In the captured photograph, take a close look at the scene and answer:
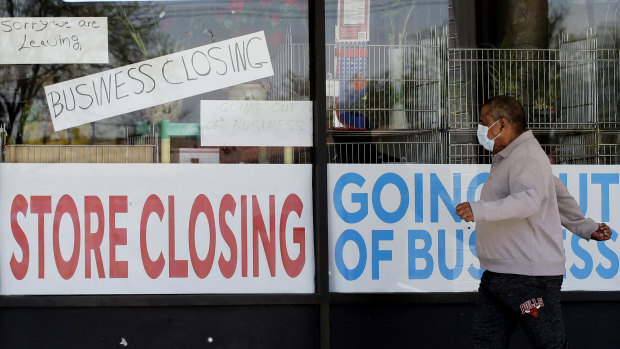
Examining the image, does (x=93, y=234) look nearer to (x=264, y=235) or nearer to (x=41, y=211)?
(x=41, y=211)

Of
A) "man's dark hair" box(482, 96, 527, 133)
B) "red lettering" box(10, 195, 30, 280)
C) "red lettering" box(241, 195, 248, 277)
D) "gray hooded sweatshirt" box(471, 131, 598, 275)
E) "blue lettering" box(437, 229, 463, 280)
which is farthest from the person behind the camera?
"blue lettering" box(437, 229, 463, 280)

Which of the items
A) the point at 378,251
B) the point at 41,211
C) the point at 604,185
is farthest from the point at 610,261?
the point at 41,211

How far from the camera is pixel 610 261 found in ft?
18.5

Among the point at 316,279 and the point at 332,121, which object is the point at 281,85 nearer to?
the point at 332,121

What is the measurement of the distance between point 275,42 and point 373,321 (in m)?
1.84

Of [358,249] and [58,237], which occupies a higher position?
[58,237]

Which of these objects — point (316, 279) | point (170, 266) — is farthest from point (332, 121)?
point (170, 266)

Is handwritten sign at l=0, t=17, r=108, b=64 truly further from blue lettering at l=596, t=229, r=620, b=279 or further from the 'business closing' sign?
blue lettering at l=596, t=229, r=620, b=279

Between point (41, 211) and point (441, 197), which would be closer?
point (41, 211)

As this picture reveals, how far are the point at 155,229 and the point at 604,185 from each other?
2820mm

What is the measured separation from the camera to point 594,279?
5637 mm

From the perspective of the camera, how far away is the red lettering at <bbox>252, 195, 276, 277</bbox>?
17.9 ft

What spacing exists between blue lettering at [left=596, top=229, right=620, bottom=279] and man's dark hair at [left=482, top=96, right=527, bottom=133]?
1637 millimetres

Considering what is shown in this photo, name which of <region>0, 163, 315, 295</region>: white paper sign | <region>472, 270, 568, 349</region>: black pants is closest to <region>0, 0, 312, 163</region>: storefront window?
<region>0, 163, 315, 295</region>: white paper sign
